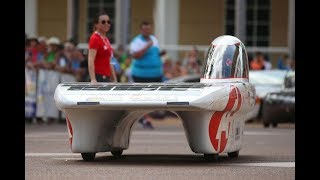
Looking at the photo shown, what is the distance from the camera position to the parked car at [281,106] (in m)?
26.6

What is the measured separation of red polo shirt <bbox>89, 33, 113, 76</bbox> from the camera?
52.1 ft

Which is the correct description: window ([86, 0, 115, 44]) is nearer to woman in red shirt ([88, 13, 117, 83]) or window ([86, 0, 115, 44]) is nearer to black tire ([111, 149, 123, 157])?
woman in red shirt ([88, 13, 117, 83])

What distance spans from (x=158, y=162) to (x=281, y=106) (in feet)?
42.2

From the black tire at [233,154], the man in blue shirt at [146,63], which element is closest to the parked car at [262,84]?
the man in blue shirt at [146,63]

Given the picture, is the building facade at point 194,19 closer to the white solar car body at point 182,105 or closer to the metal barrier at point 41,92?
the metal barrier at point 41,92

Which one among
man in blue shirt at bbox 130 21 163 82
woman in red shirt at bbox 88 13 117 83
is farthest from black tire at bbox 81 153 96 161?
man in blue shirt at bbox 130 21 163 82

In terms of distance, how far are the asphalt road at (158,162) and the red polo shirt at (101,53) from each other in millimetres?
1142

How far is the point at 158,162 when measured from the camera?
1414 cm

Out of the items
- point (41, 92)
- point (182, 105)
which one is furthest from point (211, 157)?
point (41, 92)

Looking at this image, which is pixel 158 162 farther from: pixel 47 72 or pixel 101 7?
pixel 101 7

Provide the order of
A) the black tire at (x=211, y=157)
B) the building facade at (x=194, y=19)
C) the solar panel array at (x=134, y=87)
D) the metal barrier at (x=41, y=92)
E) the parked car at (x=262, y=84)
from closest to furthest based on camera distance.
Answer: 1. the solar panel array at (x=134, y=87)
2. the black tire at (x=211, y=157)
3. the metal barrier at (x=41, y=92)
4. the parked car at (x=262, y=84)
5. the building facade at (x=194, y=19)
